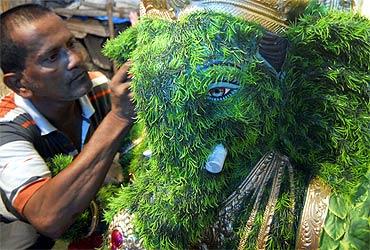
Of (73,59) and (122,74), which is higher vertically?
(122,74)

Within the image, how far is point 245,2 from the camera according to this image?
61 centimetres

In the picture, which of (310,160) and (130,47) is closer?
(310,160)

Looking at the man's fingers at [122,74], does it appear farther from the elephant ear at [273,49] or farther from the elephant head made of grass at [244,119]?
the elephant ear at [273,49]

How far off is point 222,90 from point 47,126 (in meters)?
0.69

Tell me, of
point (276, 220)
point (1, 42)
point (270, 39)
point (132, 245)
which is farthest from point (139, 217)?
point (1, 42)

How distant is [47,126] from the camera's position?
1.19 metres

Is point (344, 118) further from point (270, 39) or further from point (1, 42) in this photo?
point (1, 42)

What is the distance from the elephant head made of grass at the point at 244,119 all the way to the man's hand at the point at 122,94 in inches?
5.6

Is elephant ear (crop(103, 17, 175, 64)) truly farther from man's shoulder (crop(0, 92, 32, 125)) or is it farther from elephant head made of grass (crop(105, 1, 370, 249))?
man's shoulder (crop(0, 92, 32, 125))

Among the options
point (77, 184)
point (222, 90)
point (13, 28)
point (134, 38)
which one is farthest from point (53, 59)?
point (222, 90)

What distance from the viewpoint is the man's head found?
1.15 metres

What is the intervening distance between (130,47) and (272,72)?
25cm

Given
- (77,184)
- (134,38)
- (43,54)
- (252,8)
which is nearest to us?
(252,8)

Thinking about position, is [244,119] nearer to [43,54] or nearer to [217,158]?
[217,158]
